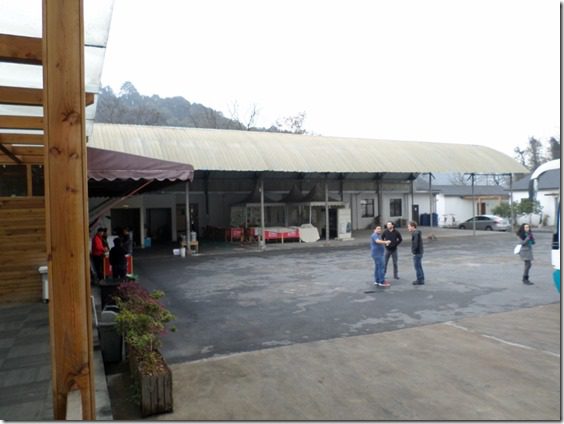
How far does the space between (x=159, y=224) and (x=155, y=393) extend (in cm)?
2252

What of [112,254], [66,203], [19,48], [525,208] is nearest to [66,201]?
[66,203]

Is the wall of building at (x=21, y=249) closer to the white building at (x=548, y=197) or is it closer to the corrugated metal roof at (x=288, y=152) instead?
the corrugated metal roof at (x=288, y=152)

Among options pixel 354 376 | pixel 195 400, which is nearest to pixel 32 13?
pixel 195 400

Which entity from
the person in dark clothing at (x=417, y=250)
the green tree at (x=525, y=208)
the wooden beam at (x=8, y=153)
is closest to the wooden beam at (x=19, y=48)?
the wooden beam at (x=8, y=153)

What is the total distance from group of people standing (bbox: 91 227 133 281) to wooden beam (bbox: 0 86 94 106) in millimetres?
5767

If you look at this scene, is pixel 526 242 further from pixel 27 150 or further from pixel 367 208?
pixel 367 208

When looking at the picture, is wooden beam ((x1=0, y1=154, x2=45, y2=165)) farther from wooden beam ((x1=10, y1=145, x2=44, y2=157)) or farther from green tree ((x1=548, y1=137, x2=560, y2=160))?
green tree ((x1=548, y1=137, x2=560, y2=160))

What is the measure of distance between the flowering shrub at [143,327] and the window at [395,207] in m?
28.8

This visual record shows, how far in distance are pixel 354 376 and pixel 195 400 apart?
73.8 inches

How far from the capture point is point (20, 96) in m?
4.01

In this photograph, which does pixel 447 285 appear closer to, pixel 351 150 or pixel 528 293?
pixel 528 293

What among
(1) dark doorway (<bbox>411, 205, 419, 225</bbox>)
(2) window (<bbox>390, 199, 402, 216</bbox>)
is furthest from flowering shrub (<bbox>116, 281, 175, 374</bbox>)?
(1) dark doorway (<bbox>411, 205, 419, 225</bbox>)

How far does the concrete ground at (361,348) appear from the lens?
4.19 m

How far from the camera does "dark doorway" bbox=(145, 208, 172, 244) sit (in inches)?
995
